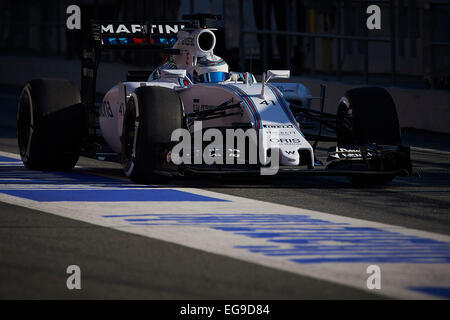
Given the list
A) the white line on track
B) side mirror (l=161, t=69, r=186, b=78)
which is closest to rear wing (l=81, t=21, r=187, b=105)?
side mirror (l=161, t=69, r=186, b=78)

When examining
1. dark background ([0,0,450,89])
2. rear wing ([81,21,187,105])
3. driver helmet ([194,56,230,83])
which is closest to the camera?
driver helmet ([194,56,230,83])

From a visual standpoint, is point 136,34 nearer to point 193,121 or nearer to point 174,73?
point 174,73

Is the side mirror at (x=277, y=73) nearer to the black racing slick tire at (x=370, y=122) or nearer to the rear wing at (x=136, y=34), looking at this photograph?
the black racing slick tire at (x=370, y=122)

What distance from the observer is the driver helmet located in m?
12.3

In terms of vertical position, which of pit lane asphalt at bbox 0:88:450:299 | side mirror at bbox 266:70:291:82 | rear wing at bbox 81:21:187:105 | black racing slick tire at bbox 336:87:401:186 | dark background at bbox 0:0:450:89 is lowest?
pit lane asphalt at bbox 0:88:450:299

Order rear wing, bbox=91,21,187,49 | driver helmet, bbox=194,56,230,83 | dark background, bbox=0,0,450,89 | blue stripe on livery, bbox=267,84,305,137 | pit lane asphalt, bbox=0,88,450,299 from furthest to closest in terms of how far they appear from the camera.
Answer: dark background, bbox=0,0,450,89, rear wing, bbox=91,21,187,49, driver helmet, bbox=194,56,230,83, blue stripe on livery, bbox=267,84,305,137, pit lane asphalt, bbox=0,88,450,299

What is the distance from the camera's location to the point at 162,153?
1055cm

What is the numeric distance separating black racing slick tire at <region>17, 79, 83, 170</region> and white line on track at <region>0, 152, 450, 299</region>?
111 cm

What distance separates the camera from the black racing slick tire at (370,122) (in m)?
11.2

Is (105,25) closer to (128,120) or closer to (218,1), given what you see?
(128,120)

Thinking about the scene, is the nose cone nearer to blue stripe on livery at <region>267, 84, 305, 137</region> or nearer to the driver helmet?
blue stripe on livery at <region>267, 84, 305, 137</region>

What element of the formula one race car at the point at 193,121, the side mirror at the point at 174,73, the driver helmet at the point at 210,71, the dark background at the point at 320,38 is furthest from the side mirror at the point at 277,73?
the dark background at the point at 320,38

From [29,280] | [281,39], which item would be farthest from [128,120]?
[281,39]

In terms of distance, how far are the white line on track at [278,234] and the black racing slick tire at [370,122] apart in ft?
5.25
